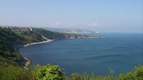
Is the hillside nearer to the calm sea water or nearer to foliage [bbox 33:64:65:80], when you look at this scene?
the calm sea water

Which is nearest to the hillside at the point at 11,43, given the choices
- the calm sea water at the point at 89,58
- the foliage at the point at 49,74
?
the calm sea water at the point at 89,58

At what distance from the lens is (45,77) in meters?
3.82

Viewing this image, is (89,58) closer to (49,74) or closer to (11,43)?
(11,43)

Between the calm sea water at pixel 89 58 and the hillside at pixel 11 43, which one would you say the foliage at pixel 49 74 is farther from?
the hillside at pixel 11 43

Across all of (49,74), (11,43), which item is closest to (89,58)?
(11,43)

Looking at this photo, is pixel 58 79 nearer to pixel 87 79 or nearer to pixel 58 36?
pixel 87 79

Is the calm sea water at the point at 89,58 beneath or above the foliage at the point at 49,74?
beneath

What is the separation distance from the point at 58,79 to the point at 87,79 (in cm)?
→ 150

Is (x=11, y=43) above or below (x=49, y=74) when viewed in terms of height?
below

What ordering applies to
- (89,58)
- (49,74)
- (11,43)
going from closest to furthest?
(49,74) → (89,58) → (11,43)

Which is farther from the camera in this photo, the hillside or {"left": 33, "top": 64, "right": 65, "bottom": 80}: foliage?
the hillside

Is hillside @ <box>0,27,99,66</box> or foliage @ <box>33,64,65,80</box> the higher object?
foliage @ <box>33,64,65,80</box>

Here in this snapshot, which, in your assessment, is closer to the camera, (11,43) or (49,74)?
(49,74)

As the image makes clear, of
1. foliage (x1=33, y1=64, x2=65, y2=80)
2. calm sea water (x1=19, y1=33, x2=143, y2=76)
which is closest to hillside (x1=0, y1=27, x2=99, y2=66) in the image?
calm sea water (x1=19, y1=33, x2=143, y2=76)
